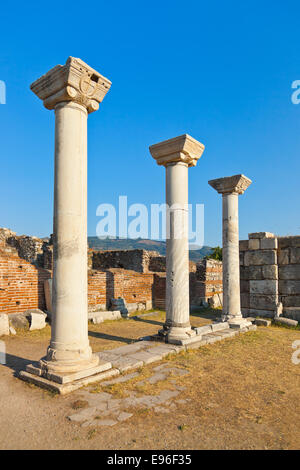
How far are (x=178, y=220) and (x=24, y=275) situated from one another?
516 cm

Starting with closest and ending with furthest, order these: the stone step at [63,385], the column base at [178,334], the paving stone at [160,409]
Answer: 1. the paving stone at [160,409]
2. the stone step at [63,385]
3. the column base at [178,334]

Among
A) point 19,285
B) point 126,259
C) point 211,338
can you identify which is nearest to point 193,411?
point 211,338

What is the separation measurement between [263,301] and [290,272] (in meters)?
1.30

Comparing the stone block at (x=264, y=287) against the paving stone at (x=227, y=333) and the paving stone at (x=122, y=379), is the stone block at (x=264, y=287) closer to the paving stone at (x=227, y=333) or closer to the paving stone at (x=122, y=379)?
the paving stone at (x=227, y=333)

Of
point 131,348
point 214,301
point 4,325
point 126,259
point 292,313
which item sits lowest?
point 214,301

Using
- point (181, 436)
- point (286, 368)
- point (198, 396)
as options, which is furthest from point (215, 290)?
point (181, 436)

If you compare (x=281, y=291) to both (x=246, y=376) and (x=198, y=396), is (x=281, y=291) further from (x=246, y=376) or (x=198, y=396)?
(x=198, y=396)

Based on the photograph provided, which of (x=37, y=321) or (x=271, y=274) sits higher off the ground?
(x=271, y=274)

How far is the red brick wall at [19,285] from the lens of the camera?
8.57m

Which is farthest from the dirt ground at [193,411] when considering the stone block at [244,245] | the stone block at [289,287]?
the stone block at [244,245]

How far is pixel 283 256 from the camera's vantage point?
10492mm

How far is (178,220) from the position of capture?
667cm

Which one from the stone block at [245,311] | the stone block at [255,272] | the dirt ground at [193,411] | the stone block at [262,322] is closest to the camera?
the dirt ground at [193,411]

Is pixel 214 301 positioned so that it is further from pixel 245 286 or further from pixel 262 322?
pixel 262 322
